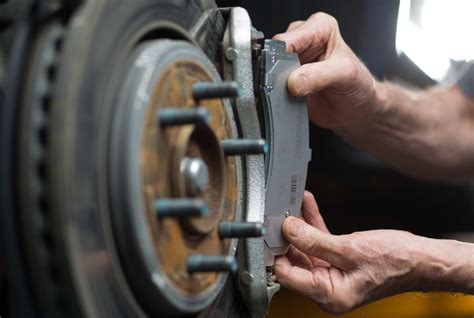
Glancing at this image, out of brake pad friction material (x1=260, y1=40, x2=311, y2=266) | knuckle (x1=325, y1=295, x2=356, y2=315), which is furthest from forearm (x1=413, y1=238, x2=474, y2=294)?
brake pad friction material (x1=260, y1=40, x2=311, y2=266)

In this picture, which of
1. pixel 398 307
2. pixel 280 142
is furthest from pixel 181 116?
pixel 398 307

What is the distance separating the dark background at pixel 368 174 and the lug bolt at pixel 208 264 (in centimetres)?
77

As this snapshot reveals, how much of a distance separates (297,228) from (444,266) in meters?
0.29

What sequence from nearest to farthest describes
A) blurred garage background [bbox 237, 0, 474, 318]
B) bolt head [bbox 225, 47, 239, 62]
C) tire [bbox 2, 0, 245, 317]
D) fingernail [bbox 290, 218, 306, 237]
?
tire [bbox 2, 0, 245, 317]
bolt head [bbox 225, 47, 239, 62]
fingernail [bbox 290, 218, 306, 237]
blurred garage background [bbox 237, 0, 474, 318]

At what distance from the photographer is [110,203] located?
441mm

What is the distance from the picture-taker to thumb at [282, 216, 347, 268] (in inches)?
30.2

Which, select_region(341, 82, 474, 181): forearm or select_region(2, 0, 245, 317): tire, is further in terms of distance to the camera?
select_region(341, 82, 474, 181): forearm

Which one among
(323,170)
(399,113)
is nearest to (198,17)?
(399,113)

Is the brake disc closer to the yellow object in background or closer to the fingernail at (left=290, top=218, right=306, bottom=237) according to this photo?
the fingernail at (left=290, top=218, right=306, bottom=237)

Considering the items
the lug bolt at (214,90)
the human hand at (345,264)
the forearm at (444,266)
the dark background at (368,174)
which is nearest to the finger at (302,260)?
the human hand at (345,264)

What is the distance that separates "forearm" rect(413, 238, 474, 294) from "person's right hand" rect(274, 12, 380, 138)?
10.3 inches

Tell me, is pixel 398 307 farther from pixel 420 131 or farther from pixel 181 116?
pixel 181 116

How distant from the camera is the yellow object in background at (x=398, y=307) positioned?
3.55ft

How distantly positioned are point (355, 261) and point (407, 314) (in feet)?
1.28
